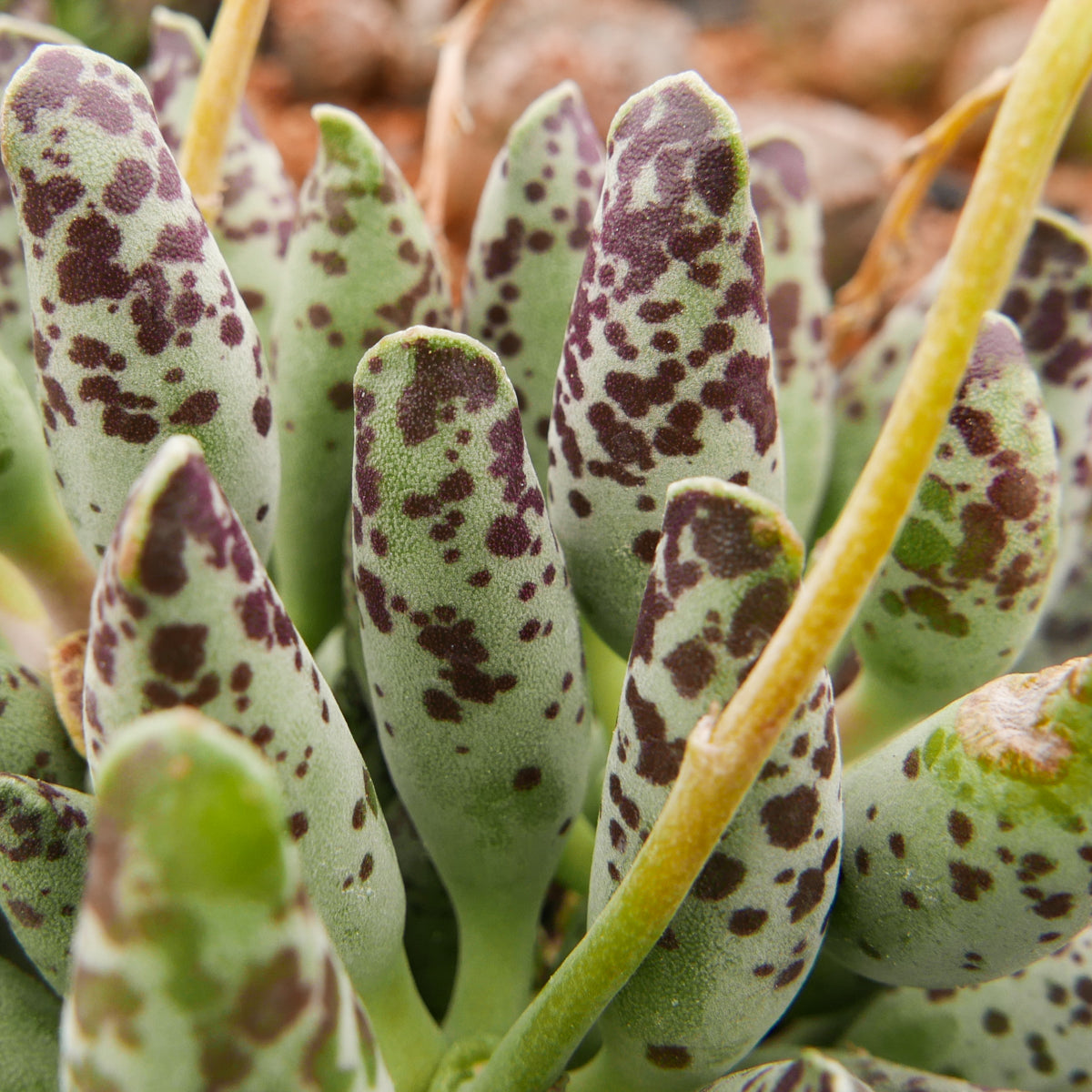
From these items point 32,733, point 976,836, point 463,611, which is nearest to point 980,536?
point 976,836

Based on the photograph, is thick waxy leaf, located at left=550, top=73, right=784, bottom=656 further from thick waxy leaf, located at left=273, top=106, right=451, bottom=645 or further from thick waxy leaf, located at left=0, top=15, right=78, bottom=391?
thick waxy leaf, located at left=0, top=15, right=78, bottom=391

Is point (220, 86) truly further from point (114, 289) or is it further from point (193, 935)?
point (193, 935)

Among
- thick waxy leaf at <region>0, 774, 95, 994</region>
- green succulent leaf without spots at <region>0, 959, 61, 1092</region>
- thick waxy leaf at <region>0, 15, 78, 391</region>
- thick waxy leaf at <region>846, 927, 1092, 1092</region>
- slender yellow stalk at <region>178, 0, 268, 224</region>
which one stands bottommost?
green succulent leaf without spots at <region>0, 959, 61, 1092</region>

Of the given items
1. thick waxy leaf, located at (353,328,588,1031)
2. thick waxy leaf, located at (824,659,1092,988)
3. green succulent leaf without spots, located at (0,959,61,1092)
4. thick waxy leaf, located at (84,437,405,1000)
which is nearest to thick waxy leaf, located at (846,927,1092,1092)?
thick waxy leaf, located at (824,659,1092,988)

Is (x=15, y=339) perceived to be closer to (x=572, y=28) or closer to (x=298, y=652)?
(x=298, y=652)

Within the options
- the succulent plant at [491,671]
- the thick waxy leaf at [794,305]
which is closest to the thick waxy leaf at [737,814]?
the succulent plant at [491,671]

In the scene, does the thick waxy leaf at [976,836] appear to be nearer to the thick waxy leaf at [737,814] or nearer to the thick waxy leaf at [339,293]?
the thick waxy leaf at [737,814]
